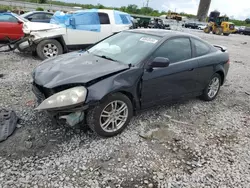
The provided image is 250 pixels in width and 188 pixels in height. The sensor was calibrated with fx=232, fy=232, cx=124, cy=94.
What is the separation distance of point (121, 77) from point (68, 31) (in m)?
5.21

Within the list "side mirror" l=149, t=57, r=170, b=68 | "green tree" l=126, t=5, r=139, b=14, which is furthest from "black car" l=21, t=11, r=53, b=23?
"green tree" l=126, t=5, r=139, b=14

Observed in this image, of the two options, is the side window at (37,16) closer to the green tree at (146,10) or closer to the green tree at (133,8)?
the green tree at (133,8)

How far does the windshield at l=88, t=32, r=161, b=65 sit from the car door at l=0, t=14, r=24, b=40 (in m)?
6.31

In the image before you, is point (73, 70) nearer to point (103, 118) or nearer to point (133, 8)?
point (103, 118)

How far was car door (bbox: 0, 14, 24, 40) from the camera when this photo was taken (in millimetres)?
9117

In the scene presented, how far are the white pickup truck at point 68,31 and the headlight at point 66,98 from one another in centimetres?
498

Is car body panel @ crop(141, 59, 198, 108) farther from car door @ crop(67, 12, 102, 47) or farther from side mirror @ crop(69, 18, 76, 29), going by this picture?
side mirror @ crop(69, 18, 76, 29)

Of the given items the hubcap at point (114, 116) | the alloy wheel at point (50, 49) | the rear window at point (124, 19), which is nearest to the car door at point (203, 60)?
the hubcap at point (114, 116)

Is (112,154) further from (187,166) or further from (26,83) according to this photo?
(26,83)

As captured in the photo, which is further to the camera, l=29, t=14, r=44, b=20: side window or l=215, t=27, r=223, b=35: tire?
l=215, t=27, r=223, b=35: tire

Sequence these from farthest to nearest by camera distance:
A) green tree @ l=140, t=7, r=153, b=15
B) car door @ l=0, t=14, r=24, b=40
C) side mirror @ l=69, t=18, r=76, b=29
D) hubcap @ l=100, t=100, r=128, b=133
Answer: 1. green tree @ l=140, t=7, r=153, b=15
2. car door @ l=0, t=14, r=24, b=40
3. side mirror @ l=69, t=18, r=76, b=29
4. hubcap @ l=100, t=100, r=128, b=133

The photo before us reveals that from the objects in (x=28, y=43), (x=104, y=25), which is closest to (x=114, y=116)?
(x=28, y=43)

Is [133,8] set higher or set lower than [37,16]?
higher

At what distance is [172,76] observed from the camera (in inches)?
154
